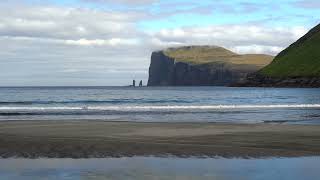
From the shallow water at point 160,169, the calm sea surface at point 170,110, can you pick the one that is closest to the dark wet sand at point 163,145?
the shallow water at point 160,169

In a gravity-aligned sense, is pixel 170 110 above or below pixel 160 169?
below

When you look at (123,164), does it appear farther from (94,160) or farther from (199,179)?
(199,179)

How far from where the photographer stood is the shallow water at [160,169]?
1366 cm

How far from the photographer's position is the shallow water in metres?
13.7

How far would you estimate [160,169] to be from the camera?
15.0 m

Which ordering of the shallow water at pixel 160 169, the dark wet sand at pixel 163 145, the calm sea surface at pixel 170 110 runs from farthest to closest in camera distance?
the calm sea surface at pixel 170 110 < the dark wet sand at pixel 163 145 < the shallow water at pixel 160 169

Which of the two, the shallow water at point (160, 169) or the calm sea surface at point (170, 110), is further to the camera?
the calm sea surface at point (170, 110)

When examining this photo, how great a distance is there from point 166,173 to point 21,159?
19.8 feet

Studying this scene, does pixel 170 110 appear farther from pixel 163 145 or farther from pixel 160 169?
pixel 160 169

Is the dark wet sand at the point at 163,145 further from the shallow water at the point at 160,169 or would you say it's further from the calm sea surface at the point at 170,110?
the calm sea surface at the point at 170,110

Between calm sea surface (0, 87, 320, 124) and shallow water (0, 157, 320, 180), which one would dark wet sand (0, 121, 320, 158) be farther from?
calm sea surface (0, 87, 320, 124)

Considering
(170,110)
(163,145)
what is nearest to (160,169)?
(163,145)

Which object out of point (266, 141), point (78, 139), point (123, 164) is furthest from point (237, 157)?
point (78, 139)

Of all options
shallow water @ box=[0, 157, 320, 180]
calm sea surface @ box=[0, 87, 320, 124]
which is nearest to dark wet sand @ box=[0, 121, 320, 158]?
shallow water @ box=[0, 157, 320, 180]
